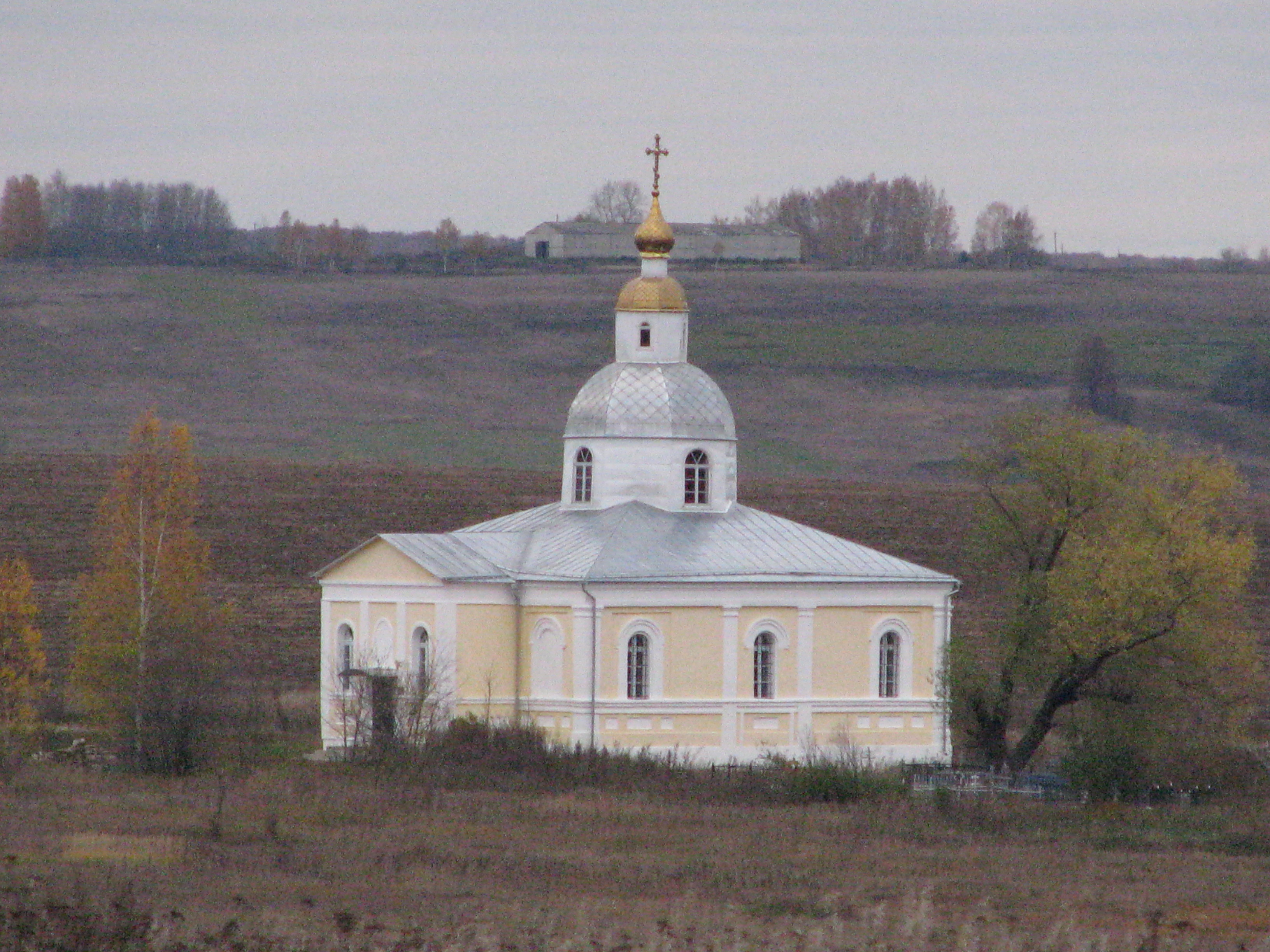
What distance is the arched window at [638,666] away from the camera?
38.1 metres

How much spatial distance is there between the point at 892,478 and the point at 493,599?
30.9 meters

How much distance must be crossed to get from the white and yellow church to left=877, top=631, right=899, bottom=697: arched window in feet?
0.09

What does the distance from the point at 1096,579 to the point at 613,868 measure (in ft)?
44.7

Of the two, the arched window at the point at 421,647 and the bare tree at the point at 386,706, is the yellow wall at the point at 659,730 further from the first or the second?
the arched window at the point at 421,647

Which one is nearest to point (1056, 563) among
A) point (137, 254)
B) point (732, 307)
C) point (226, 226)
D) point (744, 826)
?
point (744, 826)

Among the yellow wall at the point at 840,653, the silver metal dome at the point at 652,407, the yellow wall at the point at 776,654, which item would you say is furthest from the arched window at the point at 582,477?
the yellow wall at the point at 840,653

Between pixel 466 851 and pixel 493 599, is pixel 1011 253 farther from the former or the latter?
pixel 466 851

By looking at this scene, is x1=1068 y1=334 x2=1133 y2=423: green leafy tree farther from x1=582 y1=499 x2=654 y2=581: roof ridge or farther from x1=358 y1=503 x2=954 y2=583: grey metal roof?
x1=582 y1=499 x2=654 y2=581: roof ridge

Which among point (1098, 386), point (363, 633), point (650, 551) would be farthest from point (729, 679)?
point (1098, 386)

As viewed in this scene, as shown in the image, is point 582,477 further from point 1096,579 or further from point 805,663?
point 1096,579

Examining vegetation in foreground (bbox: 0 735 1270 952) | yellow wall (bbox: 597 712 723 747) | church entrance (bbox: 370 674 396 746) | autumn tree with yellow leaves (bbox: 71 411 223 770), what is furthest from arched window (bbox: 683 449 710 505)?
vegetation in foreground (bbox: 0 735 1270 952)

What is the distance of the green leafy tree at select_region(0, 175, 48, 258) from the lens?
Answer: 93875 millimetres

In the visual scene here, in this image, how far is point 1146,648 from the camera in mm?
37000

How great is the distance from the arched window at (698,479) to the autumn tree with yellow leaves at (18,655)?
9.73m
